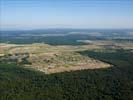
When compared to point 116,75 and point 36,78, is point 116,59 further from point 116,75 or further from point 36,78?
point 36,78

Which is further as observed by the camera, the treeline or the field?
the field

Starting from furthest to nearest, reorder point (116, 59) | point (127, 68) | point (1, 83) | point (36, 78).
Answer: point (116, 59)
point (127, 68)
point (36, 78)
point (1, 83)

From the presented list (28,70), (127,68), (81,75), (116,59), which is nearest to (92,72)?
(81,75)

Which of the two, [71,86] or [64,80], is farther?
[64,80]

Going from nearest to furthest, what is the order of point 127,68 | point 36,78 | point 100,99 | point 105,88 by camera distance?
1. point 100,99
2. point 105,88
3. point 36,78
4. point 127,68

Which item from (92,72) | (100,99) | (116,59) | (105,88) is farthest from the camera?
(116,59)

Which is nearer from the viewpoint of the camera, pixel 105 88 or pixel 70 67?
pixel 105 88

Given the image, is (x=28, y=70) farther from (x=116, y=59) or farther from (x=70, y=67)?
(x=116, y=59)

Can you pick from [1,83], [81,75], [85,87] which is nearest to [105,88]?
[85,87]

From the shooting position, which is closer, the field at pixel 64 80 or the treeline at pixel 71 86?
the treeline at pixel 71 86
